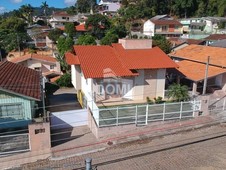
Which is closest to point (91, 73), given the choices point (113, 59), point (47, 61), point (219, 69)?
point (113, 59)

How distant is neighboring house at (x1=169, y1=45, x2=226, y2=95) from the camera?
2137 cm

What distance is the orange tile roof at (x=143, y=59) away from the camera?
19312 millimetres

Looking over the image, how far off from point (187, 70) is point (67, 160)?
627 inches

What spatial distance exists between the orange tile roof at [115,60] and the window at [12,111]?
17.1ft

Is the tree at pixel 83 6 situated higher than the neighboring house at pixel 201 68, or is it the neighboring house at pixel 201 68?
the tree at pixel 83 6

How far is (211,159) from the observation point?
12.3m

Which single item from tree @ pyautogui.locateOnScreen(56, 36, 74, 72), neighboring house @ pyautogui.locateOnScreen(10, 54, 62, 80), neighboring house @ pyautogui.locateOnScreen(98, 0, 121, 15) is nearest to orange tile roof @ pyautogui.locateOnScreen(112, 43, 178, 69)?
neighboring house @ pyautogui.locateOnScreen(10, 54, 62, 80)

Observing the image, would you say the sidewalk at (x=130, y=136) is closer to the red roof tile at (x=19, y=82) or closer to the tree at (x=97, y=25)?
the red roof tile at (x=19, y=82)

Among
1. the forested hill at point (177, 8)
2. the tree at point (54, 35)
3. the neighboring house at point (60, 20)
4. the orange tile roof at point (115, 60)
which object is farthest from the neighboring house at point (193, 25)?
the orange tile roof at point (115, 60)

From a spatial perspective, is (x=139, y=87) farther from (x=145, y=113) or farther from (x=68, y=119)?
(x=68, y=119)

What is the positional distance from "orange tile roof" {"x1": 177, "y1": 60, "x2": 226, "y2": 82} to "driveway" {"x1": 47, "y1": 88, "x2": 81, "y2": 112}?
1069 centimetres

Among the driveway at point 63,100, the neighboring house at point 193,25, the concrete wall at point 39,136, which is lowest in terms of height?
the driveway at point 63,100

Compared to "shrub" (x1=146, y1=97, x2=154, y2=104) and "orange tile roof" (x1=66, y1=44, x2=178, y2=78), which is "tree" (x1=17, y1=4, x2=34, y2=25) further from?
"shrub" (x1=146, y1=97, x2=154, y2=104)

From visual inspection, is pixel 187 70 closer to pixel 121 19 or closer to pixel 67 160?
pixel 67 160
